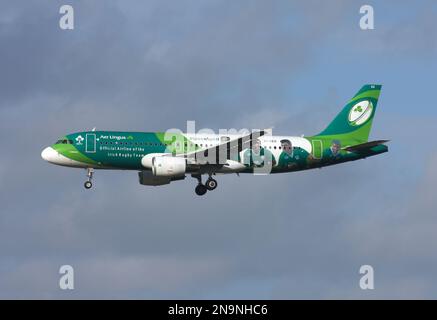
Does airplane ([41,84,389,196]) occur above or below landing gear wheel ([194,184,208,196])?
above

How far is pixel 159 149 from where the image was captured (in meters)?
95.0

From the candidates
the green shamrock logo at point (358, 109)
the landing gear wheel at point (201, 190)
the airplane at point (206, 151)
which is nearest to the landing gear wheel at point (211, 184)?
the airplane at point (206, 151)

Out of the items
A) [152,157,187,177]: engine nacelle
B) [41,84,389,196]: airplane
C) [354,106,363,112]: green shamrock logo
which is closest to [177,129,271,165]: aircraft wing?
[41,84,389,196]: airplane

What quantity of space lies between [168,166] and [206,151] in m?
3.53

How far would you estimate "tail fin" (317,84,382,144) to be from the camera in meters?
103

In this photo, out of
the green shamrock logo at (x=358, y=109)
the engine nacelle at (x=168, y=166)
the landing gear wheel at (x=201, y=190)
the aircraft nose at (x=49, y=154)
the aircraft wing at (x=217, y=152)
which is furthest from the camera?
the green shamrock logo at (x=358, y=109)

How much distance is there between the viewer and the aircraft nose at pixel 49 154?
94688 mm

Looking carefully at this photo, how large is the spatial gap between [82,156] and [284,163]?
1637cm

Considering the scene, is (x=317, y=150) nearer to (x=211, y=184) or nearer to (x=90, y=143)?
(x=211, y=184)

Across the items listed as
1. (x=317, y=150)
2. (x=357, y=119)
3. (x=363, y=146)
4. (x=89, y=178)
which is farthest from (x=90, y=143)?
(x=357, y=119)

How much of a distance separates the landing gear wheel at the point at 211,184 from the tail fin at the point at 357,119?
10.3 metres

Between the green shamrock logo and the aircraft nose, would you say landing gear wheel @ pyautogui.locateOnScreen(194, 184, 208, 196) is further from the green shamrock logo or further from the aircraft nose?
the green shamrock logo

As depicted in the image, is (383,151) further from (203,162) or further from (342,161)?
(203,162)

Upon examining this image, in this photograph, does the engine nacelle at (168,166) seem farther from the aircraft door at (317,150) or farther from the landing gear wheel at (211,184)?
the aircraft door at (317,150)
